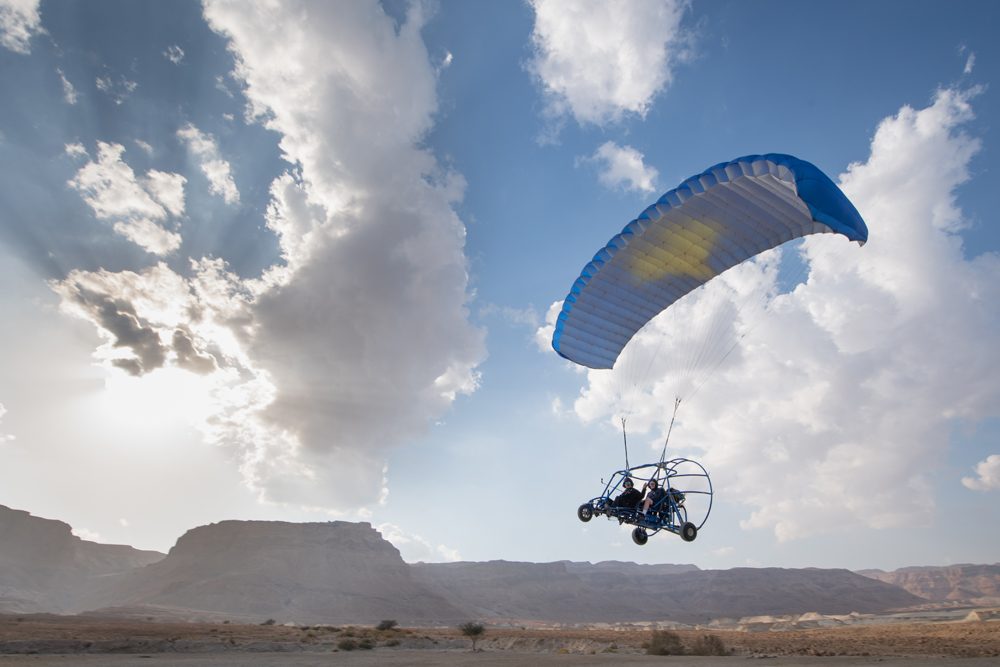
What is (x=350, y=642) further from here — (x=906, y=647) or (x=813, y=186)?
(x=813, y=186)

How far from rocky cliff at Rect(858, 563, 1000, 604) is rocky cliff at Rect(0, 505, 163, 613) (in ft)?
707

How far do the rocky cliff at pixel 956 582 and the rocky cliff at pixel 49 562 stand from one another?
707 ft

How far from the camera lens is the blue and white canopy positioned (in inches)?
554

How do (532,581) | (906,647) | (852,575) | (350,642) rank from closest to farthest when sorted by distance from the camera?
(906,647) → (350,642) → (532,581) → (852,575)

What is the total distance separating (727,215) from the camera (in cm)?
1644

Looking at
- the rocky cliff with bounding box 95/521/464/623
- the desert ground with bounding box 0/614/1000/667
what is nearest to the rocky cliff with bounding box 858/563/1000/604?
the rocky cliff with bounding box 95/521/464/623

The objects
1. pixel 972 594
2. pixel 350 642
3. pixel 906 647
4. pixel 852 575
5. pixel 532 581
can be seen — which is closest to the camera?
pixel 906 647

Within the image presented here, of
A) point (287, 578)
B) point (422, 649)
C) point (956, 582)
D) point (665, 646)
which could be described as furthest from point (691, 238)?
point (956, 582)

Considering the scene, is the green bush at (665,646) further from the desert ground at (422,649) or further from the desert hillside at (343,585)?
the desert hillside at (343,585)

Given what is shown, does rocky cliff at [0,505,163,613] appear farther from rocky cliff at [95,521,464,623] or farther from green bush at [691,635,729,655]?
green bush at [691,635,729,655]

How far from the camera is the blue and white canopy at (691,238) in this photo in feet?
46.2

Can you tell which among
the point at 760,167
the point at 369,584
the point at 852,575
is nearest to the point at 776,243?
the point at 760,167

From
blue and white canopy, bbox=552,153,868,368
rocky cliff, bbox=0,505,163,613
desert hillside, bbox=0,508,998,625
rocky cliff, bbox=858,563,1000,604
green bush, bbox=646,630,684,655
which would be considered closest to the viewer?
blue and white canopy, bbox=552,153,868,368

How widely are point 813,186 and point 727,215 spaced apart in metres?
2.91
